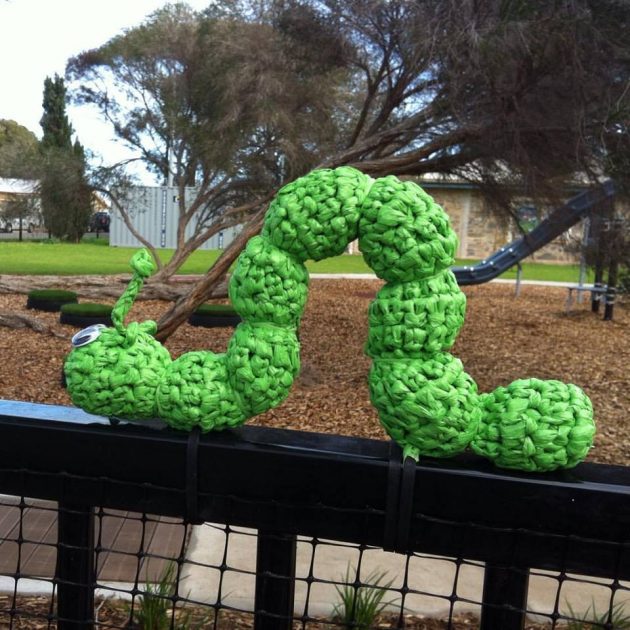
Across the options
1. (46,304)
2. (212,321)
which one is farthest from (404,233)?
(46,304)

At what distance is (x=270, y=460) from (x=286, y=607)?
42cm

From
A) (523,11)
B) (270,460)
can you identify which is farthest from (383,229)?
(523,11)

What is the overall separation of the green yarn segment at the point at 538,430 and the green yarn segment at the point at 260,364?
410mm

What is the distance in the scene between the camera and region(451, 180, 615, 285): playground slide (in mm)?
7216

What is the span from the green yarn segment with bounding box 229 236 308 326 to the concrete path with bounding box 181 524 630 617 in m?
1.64

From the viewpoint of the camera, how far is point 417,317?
1.32 m

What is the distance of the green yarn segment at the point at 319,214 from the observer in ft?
4.42

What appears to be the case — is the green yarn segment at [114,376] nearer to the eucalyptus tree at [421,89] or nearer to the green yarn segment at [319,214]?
the green yarn segment at [319,214]

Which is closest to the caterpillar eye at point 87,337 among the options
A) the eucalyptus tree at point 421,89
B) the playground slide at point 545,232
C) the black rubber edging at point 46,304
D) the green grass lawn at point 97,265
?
the eucalyptus tree at point 421,89

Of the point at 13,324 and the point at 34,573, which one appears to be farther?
the point at 13,324

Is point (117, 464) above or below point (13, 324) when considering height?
above

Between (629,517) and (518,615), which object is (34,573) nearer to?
(518,615)

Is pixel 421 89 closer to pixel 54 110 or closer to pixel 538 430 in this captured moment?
pixel 538 430

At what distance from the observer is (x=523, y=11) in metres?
5.32
